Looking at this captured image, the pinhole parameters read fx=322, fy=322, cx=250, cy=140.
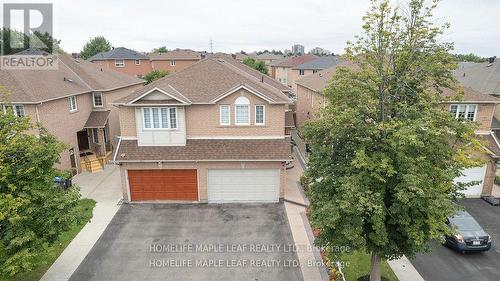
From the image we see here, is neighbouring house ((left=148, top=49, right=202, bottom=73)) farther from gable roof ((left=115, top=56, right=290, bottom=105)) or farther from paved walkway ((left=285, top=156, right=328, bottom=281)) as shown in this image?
paved walkway ((left=285, top=156, right=328, bottom=281))

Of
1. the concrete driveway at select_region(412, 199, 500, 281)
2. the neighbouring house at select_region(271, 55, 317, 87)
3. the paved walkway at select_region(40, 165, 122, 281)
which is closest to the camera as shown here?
the concrete driveway at select_region(412, 199, 500, 281)

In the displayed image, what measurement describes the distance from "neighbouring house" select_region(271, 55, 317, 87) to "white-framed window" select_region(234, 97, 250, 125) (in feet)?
172

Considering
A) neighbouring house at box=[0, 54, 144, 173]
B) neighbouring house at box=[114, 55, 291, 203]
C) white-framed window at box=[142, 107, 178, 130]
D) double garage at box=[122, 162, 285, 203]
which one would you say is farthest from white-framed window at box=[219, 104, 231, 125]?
neighbouring house at box=[0, 54, 144, 173]

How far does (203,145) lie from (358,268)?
35.3 ft

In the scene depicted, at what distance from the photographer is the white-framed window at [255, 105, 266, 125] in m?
19.5

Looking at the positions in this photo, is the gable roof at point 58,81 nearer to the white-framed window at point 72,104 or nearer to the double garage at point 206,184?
the white-framed window at point 72,104

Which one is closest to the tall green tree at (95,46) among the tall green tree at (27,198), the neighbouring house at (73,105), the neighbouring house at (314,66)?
the neighbouring house at (314,66)

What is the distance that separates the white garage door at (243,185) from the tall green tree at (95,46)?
9015 centimetres

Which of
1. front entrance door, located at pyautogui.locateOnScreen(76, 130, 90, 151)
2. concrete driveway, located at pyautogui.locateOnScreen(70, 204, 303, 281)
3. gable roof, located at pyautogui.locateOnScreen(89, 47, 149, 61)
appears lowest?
concrete driveway, located at pyautogui.locateOnScreen(70, 204, 303, 281)

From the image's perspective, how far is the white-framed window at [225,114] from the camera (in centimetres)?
1941

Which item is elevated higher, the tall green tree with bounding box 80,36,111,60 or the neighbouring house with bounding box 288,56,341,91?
the tall green tree with bounding box 80,36,111,60

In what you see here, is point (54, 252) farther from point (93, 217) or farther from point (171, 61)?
point (171, 61)

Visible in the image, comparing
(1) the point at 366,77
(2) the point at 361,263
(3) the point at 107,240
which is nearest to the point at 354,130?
(1) the point at 366,77

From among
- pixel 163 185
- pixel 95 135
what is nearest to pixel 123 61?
pixel 95 135
